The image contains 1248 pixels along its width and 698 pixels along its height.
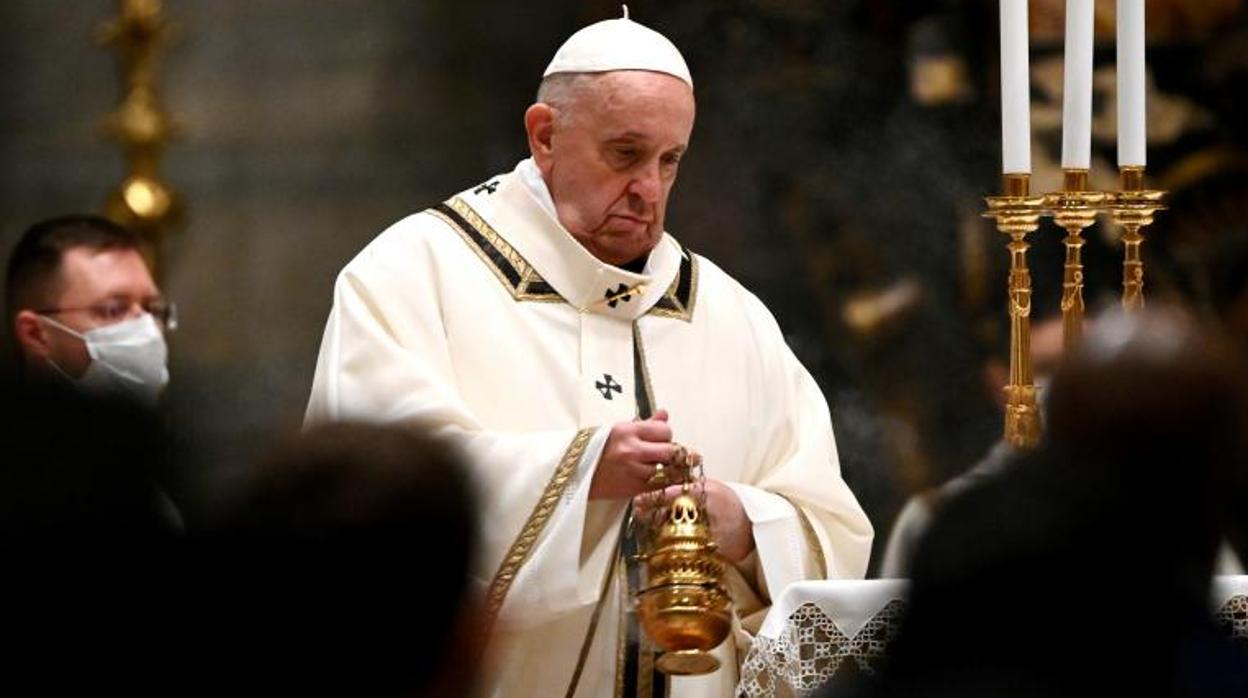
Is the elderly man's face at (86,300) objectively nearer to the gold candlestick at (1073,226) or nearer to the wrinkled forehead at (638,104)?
the wrinkled forehead at (638,104)

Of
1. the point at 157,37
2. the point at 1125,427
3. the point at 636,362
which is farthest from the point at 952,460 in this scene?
the point at 1125,427

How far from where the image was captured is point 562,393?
229 inches

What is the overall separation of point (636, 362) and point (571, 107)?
56 centimetres

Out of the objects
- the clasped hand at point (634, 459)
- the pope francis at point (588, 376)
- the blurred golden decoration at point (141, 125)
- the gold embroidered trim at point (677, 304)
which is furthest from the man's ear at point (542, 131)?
the blurred golden decoration at point (141, 125)

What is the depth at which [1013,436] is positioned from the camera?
525cm

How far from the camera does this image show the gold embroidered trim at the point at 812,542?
5711 mm

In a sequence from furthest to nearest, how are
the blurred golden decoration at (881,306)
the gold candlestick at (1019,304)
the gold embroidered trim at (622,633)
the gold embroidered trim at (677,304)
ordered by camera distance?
the blurred golden decoration at (881,306) < the gold embroidered trim at (677,304) < the gold embroidered trim at (622,633) < the gold candlestick at (1019,304)

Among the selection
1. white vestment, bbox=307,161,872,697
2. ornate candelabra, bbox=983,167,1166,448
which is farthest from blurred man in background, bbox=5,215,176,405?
ornate candelabra, bbox=983,167,1166,448

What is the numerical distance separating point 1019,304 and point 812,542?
0.73 meters

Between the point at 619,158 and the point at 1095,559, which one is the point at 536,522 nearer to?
the point at 619,158

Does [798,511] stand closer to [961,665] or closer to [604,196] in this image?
[604,196]

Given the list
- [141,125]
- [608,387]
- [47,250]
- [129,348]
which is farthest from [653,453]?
[141,125]

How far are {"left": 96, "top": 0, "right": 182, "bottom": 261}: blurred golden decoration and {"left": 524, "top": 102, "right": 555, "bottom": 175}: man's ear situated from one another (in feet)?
10.3

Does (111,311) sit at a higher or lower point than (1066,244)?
lower
